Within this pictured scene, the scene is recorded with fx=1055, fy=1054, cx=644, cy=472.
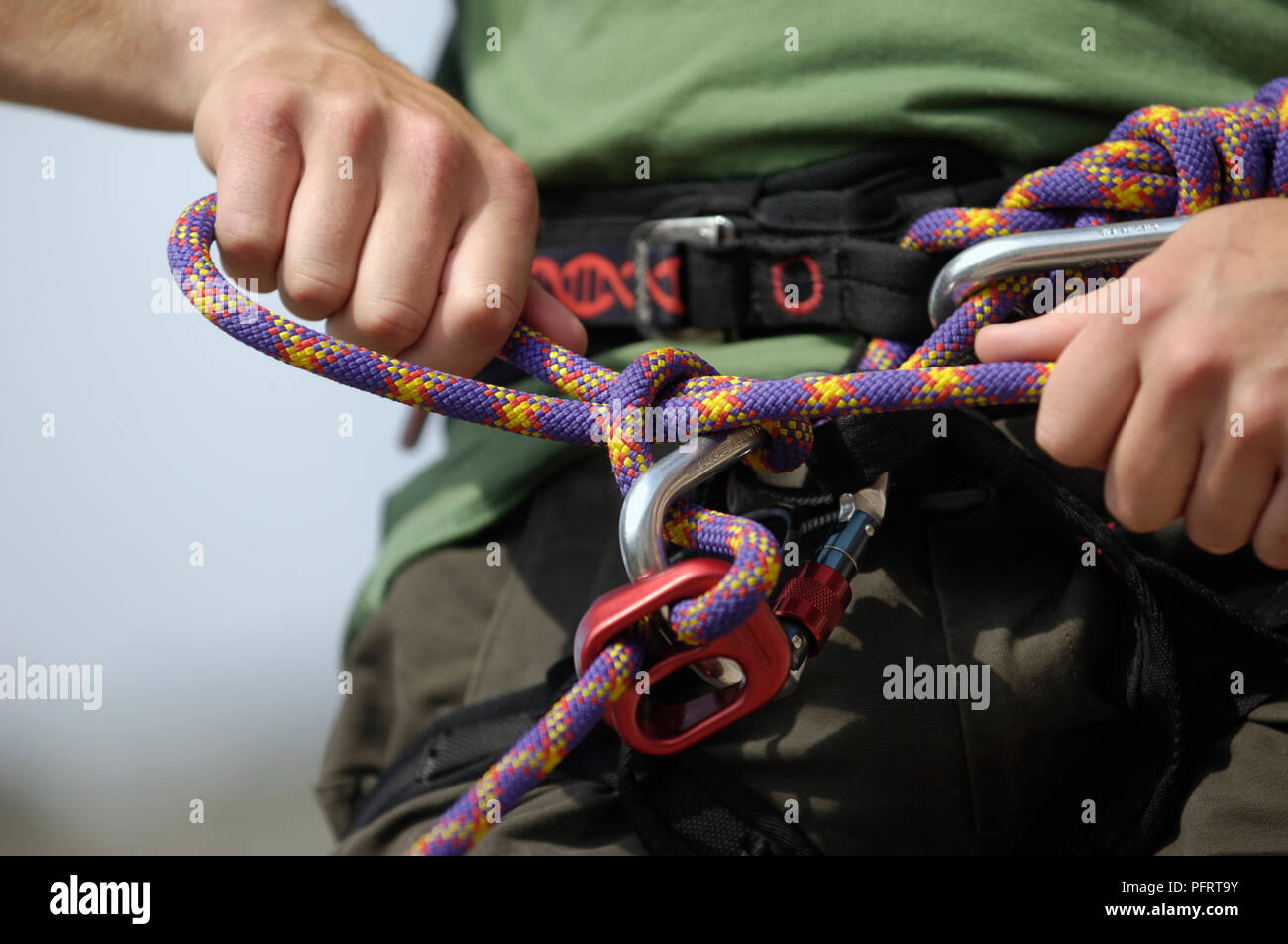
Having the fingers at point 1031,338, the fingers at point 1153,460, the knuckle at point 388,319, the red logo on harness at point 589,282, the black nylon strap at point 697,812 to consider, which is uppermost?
Result: the red logo on harness at point 589,282

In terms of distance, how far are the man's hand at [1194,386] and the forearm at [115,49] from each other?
21.4 inches

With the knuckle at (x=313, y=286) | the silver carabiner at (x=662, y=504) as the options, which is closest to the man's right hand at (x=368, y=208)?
the knuckle at (x=313, y=286)

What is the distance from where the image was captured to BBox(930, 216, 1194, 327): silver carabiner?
0.64 metres

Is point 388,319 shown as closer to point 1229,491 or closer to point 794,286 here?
point 794,286

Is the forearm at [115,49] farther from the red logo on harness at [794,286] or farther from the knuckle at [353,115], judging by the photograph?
the red logo on harness at [794,286]

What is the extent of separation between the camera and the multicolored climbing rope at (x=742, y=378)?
21.6 inches

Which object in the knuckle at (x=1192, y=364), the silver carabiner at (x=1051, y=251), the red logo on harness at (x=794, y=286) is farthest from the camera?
the red logo on harness at (x=794, y=286)

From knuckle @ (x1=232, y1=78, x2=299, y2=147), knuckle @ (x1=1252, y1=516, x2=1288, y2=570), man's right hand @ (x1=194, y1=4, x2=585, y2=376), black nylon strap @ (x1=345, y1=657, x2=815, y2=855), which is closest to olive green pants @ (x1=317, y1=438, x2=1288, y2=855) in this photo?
black nylon strap @ (x1=345, y1=657, x2=815, y2=855)

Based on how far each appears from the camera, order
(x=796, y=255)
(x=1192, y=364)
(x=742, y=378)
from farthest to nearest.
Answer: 1. (x=796, y=255)
2. (x=742, y=378)
3. (x=1192, y=364)

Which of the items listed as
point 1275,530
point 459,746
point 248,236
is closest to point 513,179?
point 248,236

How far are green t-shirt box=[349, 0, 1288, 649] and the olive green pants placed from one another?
0.59 feet

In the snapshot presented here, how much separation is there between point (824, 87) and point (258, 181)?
1.39 feet

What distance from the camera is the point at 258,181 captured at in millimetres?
592

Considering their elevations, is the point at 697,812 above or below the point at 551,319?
below
